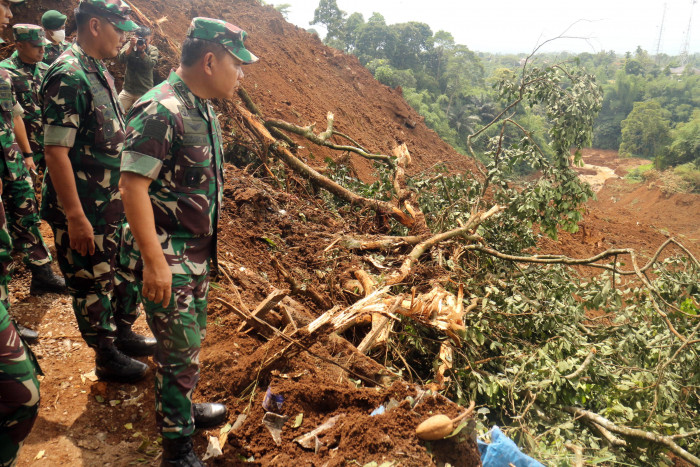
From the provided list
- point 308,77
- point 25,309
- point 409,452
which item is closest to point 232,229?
point 25,309

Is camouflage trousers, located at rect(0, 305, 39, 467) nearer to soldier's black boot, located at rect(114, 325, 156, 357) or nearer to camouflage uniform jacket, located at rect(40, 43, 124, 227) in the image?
camouflage uniform jacket, located at rect(40, 43, 124, 227)

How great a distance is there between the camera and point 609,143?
2522cm

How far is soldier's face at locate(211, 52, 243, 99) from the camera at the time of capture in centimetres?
170

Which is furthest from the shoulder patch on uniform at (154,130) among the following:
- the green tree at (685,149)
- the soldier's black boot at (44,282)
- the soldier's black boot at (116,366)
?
the green tree at (685,149)

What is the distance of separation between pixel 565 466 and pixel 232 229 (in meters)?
3.07

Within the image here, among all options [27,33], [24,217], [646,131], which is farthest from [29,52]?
[646,131]

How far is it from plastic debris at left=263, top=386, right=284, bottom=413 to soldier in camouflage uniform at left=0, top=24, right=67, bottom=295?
177 centimetres

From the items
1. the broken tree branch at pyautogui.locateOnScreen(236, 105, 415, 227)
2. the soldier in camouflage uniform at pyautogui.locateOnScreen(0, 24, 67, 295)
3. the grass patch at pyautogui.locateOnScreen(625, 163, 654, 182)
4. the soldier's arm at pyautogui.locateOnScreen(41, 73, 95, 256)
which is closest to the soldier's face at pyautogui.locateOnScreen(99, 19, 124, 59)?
the soldier's arm at pyautogui.locateOnScreen(41, 73, 95, 256)

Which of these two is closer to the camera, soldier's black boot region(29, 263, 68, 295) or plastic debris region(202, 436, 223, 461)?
plastic debris region(202, 436, 223, 461)

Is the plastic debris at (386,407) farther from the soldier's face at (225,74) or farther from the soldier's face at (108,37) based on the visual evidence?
the soldier's face at (108,37)

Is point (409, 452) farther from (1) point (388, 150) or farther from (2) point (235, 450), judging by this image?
(1) point (388, 150)

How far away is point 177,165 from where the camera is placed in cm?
168

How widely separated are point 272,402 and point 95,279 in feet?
3.38

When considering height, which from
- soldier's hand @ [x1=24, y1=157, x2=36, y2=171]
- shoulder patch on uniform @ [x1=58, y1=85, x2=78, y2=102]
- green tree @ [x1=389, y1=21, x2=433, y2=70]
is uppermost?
green tree @ [x1=389, y1=21, x2=433, y2=70]
